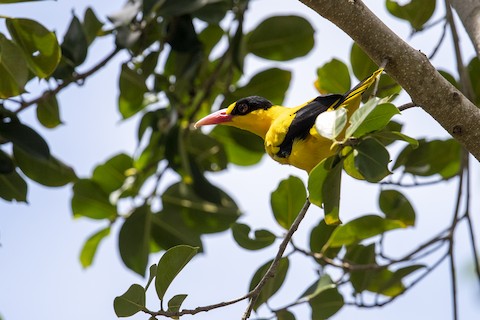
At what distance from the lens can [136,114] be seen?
410 centimetres

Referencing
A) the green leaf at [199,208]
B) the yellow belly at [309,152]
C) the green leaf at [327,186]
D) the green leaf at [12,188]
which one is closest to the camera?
the green leaf at [327,186]

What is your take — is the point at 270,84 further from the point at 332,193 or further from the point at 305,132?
the point at 332,193

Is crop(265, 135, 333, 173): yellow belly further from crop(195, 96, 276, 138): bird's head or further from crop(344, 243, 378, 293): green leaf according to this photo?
crop(344, 243, 378, 293): green leaf

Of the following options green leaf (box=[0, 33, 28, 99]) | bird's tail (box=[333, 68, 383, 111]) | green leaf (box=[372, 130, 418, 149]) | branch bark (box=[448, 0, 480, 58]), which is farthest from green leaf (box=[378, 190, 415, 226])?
green leaf (box=[0, 33, 28, 99])

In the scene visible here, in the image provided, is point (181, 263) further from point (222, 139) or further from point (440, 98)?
point (222, 139)

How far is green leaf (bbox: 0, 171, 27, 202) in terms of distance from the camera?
9.87 ft

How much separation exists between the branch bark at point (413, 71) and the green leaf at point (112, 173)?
2.05 metres

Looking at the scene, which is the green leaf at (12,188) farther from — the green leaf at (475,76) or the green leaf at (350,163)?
the green leaf at (475,76)

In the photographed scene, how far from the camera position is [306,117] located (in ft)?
8.63

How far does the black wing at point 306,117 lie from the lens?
8.54 ft

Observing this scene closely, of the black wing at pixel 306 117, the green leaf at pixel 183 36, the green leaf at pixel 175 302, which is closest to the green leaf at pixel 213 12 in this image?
the green leaf at pixel 183 36

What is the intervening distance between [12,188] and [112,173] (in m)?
1.08

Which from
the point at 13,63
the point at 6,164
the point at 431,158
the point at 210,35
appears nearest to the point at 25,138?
the point at 6,164

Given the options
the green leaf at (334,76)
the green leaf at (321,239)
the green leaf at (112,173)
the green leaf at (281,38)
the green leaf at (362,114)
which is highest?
the green leaf at (281,38)
